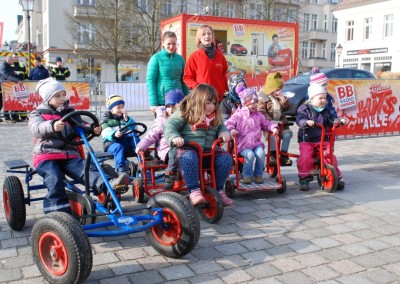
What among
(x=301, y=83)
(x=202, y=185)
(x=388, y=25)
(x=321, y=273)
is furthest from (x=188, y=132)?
(x=388, y=25)

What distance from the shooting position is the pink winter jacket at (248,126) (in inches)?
214

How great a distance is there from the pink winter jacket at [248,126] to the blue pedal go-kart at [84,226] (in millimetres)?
2038

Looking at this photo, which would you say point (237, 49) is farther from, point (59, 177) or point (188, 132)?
point (59, 177)

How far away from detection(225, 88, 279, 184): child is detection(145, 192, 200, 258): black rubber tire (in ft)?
6.55

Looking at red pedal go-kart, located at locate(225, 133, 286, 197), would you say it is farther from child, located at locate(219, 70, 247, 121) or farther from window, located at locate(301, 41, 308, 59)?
window, located at locate(301, 41, 308, 59)

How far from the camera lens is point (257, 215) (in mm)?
4594

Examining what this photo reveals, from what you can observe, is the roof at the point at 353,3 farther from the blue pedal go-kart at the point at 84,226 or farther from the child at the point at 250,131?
the blue pedal go-kart at the point at 84,226

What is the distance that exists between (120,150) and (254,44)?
9.73m

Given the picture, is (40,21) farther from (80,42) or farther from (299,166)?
(299,166)

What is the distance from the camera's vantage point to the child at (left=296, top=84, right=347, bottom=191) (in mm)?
5641

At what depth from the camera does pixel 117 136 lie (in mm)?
5469

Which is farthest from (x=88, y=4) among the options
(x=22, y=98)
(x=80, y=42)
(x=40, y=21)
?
(x=22, y=98)

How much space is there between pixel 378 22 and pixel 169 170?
136ft

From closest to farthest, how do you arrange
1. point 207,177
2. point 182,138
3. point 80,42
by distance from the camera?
1. point 182,138
2. point 207,177
3. point 80,42
